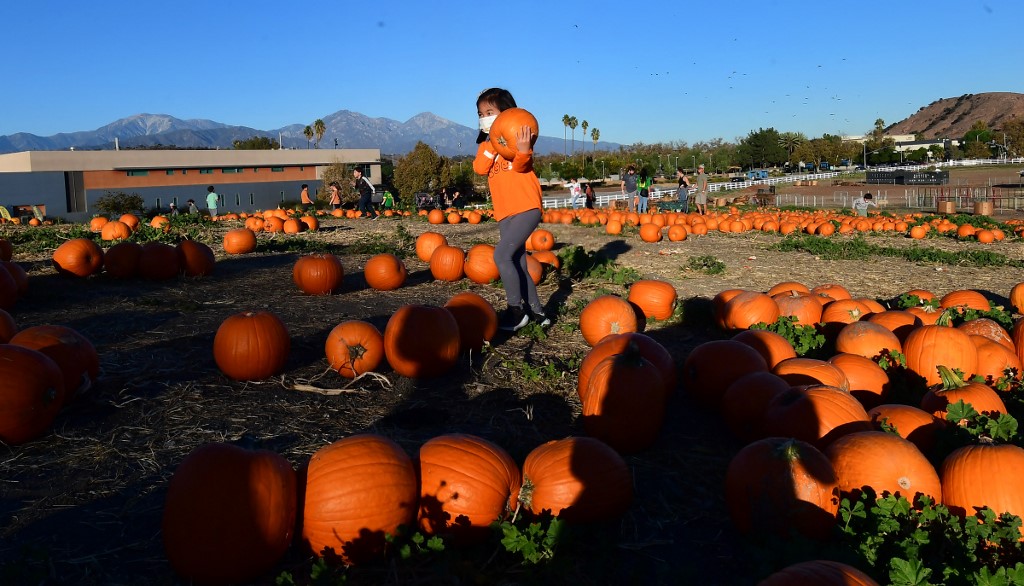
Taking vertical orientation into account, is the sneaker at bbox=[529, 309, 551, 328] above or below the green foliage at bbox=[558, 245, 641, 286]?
below

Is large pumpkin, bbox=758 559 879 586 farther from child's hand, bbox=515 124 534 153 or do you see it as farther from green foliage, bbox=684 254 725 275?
green foliage, bbox=684 254 725 275

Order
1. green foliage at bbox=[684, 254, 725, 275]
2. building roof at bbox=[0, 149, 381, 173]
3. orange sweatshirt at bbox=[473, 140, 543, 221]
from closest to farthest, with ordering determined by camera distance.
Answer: orange sweatshirt at bbox=[473, 140, 543, 221] < green foliage at bbox=[684, 254, 725, 275] < building roof at bbox=[0, 149, 381, 173]

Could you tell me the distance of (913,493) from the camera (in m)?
2.91

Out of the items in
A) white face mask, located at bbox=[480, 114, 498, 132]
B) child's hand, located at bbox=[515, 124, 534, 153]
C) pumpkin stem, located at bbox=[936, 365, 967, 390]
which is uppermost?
white face mask, located at bbox=[480, 114, 498, 132]

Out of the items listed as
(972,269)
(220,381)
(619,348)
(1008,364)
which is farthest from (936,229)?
(220,381)

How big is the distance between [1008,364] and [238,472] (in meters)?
4.95

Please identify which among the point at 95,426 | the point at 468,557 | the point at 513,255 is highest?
the point at 513,255

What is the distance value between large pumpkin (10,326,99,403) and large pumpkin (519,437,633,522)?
2759 millimetres

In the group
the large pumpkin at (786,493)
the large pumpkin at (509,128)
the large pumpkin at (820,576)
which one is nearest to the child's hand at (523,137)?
the large pumpkin at (509,128)

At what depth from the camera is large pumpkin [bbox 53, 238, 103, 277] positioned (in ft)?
26.8

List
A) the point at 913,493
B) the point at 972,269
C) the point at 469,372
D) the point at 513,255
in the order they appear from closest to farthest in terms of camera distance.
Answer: the point at 913,493 → the point at 469,372 → the point at 513,255 → the point at 972,269

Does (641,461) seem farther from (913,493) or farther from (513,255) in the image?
(513,255)

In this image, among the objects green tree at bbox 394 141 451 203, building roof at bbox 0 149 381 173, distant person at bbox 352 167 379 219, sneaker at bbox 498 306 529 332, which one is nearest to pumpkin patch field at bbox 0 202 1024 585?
sneaker at bbox 498 306 529 332

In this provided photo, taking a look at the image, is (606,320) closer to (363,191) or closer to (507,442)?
(507,442)
